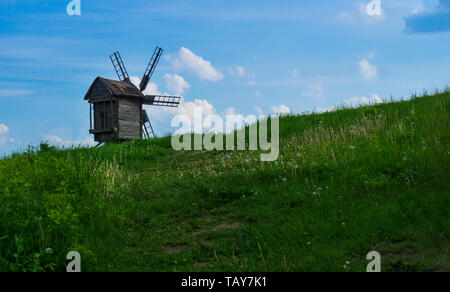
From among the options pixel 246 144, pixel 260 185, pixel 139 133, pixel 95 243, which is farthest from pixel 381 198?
pixel 139 133

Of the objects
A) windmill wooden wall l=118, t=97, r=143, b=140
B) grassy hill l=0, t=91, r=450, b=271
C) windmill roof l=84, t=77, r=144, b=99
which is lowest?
grassy hill l=0, t=91, r=450, b=271

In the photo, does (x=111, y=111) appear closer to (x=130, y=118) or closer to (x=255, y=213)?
(x=130, y=118)

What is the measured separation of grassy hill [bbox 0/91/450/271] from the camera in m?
5.98

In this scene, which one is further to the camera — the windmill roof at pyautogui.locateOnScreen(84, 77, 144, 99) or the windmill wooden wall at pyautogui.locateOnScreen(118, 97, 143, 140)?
the windmill wooden wall at pyautogui.locateOnScreen(118, 97, 143, 140)

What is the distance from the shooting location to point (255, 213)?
811 centimetres

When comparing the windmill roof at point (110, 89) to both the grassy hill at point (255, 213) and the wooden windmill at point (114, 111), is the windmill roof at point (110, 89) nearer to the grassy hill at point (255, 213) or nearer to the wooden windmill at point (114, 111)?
the wooden windmill at point (114, 111)

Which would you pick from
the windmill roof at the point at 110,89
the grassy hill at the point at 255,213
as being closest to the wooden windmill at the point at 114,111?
the windmill roof at the point at 110,89

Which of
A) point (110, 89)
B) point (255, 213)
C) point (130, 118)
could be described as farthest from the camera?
point (130, 118)

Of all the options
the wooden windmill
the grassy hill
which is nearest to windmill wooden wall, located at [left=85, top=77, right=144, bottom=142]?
the wooden windmill

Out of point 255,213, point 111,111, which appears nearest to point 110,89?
point 111,111

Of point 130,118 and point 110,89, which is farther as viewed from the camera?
point 130,118

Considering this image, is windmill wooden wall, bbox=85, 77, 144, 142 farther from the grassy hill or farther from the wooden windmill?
the grassy hill

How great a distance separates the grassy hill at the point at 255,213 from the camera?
5.98m
